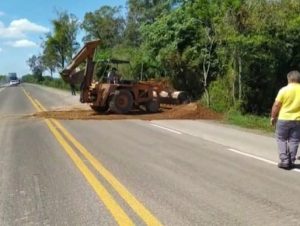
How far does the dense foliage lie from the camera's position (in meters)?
23.4

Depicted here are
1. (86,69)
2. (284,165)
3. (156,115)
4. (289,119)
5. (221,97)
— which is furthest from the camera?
(221,97)

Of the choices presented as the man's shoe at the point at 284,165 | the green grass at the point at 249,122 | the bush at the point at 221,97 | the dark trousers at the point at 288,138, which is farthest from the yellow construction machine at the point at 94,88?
the man's shoe at the point at 284,165

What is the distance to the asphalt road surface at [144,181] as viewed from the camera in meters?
6.47

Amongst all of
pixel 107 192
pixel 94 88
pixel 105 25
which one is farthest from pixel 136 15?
pixel 107 192

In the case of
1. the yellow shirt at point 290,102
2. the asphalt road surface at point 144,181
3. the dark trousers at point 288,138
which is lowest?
the asphalt road surface at point 144,181

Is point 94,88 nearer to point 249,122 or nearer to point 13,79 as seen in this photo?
point 249,122

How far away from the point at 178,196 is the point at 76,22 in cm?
7872

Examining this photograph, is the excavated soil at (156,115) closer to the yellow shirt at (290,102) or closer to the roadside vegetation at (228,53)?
the roadside vegetation at (228,53)

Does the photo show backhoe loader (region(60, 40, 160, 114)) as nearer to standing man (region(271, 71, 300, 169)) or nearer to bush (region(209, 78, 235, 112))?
bush (region(209, 78, 235, 112))

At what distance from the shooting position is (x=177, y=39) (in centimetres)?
3241

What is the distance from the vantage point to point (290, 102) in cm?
1023

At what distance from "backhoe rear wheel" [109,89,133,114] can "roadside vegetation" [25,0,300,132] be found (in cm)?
316

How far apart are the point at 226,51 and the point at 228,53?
0.52 feet

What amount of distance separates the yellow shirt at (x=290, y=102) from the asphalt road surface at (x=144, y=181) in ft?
3.20
